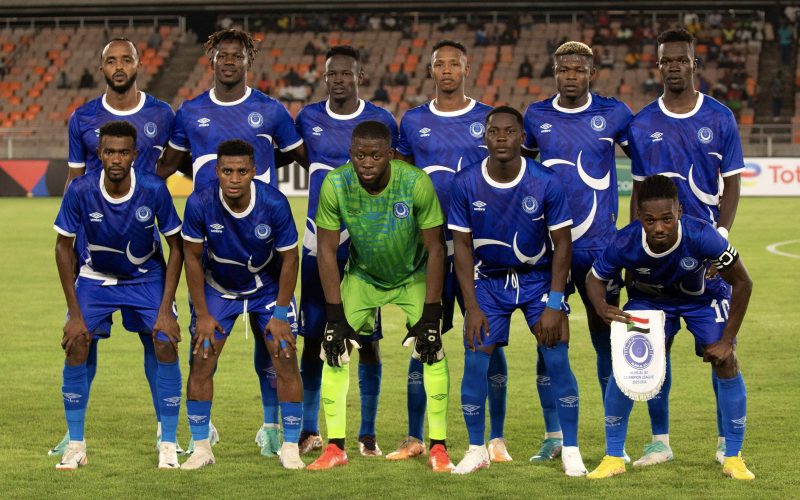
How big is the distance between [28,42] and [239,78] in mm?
33892

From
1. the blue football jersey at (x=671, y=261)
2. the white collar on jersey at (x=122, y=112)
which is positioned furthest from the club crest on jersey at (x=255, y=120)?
the blue football jersey at (x=671, y=261)

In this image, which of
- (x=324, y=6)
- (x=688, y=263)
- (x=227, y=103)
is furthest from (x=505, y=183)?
(x=324, y=6)

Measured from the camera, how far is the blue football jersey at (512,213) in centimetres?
636

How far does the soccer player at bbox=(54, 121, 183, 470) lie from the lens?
6.55m

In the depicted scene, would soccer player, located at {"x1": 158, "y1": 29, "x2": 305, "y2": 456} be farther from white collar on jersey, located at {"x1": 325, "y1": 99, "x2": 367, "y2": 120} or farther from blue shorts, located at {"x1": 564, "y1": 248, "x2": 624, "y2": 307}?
blue shorts, located at {"x1": 564, "y1": 248, "x2": 624, "y2": 307}

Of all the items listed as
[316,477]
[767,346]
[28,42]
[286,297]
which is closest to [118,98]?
[286,297]

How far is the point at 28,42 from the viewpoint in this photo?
3878 cm

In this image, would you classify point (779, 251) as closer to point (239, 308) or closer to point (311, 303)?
point (311, 303)

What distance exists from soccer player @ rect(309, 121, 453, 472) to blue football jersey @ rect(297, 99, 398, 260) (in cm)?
46

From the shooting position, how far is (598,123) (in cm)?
682

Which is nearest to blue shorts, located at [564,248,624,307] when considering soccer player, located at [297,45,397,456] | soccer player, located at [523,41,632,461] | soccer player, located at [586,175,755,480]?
soccer player, located at [523,41,632,461]

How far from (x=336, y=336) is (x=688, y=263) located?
1819mm

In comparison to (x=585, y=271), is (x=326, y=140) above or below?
above

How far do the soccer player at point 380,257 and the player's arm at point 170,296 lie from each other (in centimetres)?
75
